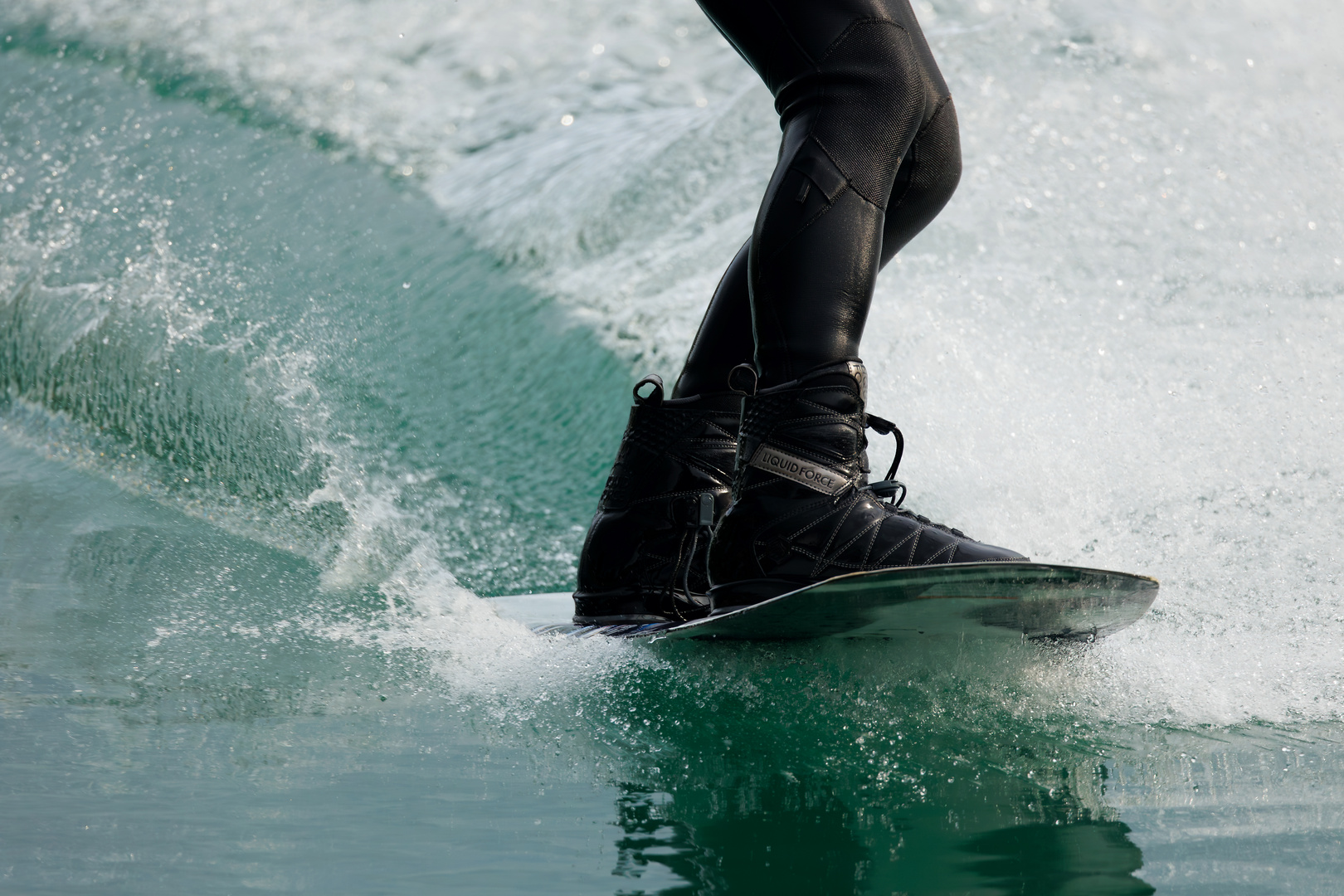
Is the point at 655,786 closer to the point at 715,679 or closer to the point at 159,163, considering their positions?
the point at 715,679

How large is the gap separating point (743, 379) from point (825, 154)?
30 cm

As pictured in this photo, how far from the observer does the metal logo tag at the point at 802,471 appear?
3.93ft

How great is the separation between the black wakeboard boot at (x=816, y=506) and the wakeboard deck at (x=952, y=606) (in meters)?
0.08

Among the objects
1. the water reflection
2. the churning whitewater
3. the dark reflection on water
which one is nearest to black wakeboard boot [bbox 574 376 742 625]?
the churning whitewater

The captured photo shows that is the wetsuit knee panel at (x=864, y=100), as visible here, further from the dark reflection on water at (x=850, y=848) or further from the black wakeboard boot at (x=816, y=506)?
the dark reflection on water at (x=850, y=848)

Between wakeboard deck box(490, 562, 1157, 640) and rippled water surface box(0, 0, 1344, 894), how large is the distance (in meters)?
0.04

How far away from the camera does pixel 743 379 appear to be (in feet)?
4.63

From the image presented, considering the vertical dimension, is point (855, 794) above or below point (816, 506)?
below

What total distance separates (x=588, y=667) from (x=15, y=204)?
480 centimetres

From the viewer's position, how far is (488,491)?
3.41 metres

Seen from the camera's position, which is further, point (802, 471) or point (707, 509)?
point (707, 509)

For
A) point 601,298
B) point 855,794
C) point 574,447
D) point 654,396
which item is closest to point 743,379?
point 654,396

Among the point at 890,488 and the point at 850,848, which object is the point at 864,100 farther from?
the point at 850,848

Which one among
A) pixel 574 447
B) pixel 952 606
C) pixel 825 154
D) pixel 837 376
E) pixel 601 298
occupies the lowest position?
pixel 952 606
